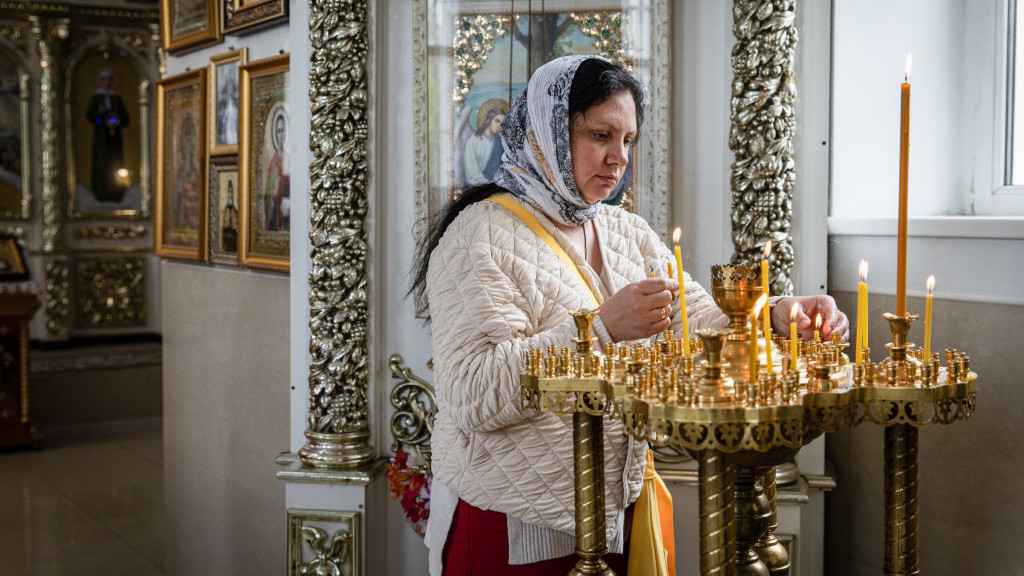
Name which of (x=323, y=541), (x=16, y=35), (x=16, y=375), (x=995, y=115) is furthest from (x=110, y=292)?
(x=995, y=115)

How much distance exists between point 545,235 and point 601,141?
0.20 meters

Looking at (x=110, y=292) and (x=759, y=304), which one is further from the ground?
(x=759, y=304)

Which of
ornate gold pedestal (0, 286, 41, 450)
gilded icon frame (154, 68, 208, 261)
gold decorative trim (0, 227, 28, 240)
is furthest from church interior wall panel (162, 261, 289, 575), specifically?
gold decorative trim (0, 227, 28, 240)

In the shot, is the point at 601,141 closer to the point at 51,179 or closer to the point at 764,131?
the point at 764,131

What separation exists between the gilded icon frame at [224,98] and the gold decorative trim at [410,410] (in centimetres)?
129

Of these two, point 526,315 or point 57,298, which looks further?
point 57,298

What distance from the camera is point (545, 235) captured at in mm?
1885

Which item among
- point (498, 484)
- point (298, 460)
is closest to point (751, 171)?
point (498, 484)

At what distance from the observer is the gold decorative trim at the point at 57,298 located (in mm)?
8234

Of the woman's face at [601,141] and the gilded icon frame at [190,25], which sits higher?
the gilded icon frame at [190,25]

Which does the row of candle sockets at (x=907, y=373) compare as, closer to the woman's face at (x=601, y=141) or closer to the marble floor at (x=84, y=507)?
the woman's face at (x=601, y=141)

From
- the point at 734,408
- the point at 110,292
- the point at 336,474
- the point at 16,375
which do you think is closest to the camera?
the point at 734,408

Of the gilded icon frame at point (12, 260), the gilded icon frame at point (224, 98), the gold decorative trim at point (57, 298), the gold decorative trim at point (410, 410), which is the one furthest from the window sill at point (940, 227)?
the gold decorative trim at point (57, 298)

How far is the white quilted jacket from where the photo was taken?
1710 millimetres
